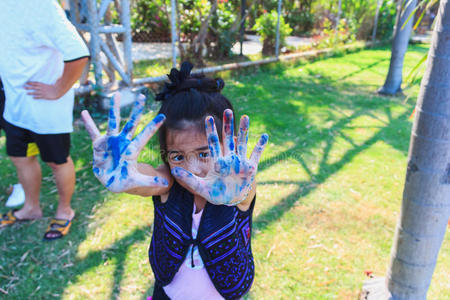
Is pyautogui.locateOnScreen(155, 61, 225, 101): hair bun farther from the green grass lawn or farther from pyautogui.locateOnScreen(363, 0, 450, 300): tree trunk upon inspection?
pyautogui.locateOnScreen(363, 0, 450, 300): tree trunk

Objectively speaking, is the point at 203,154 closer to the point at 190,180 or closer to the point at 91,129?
the point at 190,180

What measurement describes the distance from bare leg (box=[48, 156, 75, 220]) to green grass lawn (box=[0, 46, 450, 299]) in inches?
4.9

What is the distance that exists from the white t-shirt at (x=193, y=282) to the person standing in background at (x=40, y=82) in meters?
1.47

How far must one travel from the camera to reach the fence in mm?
4715

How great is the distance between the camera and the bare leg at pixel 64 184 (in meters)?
2.52

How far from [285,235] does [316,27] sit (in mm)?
9789

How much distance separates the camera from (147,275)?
7.34 ft

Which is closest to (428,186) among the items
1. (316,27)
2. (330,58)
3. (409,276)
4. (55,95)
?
(409,276)

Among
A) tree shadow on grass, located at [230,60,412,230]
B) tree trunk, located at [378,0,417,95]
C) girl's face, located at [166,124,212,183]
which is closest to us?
girl's face, located at [166,124,212,183]

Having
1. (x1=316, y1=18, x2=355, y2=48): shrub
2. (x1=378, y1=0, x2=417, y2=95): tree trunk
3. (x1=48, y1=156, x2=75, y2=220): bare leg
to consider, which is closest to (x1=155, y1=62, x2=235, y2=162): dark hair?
(x1=48, y1=156, x2=75, y2=220): bare leg

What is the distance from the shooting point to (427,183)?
162 cm

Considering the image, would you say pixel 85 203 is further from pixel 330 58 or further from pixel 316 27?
pixel 316 27

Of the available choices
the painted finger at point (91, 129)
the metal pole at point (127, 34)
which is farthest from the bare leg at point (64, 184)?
the metal pole at point (127, 34)

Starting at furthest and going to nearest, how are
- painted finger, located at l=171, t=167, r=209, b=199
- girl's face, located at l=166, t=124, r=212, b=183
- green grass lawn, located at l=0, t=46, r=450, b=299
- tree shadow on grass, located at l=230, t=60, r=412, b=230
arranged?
1. tree shadow on grass, located at l=230, t=60, r=412, b=230
2. green grass lawn, located at l=0, t=46, r=450, b=299
3. girl's face, located at l=166, t=124, r=212, b=183
4. painted finger, located at l=171, t=167, r=209, b=199
